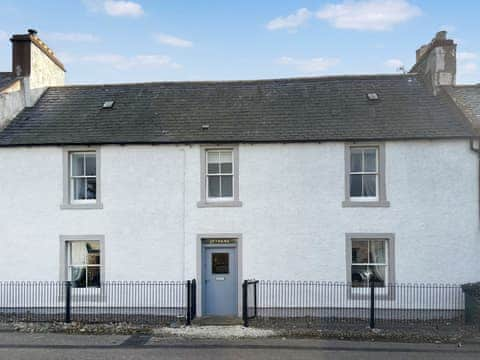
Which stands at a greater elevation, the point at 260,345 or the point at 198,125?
the point at 198,125

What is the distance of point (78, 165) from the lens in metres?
14.0

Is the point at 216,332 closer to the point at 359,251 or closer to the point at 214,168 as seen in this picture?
the point at 214,168

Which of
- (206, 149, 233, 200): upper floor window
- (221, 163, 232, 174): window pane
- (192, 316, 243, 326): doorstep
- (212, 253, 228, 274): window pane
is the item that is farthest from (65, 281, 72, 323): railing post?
(221, 163, 232, 174): window pane

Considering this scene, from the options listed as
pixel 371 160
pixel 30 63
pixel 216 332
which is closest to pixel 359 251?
pixel 371 160

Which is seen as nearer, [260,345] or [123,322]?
[260,345]

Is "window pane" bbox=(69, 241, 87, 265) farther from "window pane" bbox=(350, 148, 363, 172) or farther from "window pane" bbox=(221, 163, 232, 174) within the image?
"window pane" bbox=(350, 148, 363, 172)

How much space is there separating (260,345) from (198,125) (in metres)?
7.23

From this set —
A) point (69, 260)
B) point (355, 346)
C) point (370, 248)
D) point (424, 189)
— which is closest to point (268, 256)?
point (370, 248)

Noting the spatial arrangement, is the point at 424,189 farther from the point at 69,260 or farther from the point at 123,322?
the point at 69,260

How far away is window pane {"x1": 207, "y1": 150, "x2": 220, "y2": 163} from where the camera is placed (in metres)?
13.9

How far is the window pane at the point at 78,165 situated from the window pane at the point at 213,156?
13.5 ft

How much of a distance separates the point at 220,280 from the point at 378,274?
16.3 ft

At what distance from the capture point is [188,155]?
13750 mm

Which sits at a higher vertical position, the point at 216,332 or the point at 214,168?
the point at 214,168
